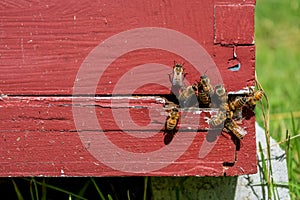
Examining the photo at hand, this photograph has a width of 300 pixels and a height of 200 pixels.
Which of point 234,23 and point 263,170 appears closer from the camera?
point 234,23

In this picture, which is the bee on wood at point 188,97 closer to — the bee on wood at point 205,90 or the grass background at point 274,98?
the bee on wood at point 205,90

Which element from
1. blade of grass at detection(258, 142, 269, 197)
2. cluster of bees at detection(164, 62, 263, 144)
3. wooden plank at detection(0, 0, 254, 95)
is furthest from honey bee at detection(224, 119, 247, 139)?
blade of grass at detection(258, 142, 269, 197)

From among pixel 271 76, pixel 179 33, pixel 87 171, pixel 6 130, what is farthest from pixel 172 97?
pixel 271 76

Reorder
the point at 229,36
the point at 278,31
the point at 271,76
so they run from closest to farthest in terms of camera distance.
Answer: the point at 229,36
the point at 271,76
the point at 278,31

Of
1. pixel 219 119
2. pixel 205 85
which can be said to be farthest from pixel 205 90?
pixel 219 119

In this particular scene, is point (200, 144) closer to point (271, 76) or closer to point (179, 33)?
point (179, 33)

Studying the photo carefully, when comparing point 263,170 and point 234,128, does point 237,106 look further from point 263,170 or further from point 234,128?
point 263,170

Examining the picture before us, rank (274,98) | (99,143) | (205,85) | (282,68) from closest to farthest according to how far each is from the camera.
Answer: (205,85) < (99,143) < (274,98) < (282,68)
